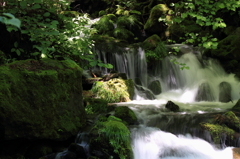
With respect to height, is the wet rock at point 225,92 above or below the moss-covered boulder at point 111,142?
below

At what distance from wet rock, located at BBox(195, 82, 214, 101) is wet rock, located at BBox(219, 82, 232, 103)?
36cm

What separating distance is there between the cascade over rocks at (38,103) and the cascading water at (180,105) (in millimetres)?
1416

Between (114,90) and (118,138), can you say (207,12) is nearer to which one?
(118,138)

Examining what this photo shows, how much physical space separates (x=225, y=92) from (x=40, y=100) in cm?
702

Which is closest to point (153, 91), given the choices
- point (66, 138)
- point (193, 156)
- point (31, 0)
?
point (193, 156)

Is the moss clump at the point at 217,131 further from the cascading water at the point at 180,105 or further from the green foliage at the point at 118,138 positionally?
the green foliage at the point at 118,138

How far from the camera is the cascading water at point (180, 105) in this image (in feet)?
12.7

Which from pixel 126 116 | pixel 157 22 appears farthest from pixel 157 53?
pixel 126 116

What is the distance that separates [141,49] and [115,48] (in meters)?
1.37

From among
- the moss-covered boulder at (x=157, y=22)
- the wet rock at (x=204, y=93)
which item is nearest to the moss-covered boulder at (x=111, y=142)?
the wet rock at (x=204, y=93)

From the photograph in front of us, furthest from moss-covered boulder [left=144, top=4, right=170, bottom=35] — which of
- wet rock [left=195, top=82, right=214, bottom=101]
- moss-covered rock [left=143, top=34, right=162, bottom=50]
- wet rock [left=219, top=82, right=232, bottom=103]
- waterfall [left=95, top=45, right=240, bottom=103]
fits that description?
wet rock [left=219, top=82, right=232, bottom=103]

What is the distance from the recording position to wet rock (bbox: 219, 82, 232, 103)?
7.53m

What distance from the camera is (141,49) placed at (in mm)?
10320

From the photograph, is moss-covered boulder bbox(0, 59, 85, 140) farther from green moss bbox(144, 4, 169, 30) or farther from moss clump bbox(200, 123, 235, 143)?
green moss bbox(144, 4, 169, 30)
